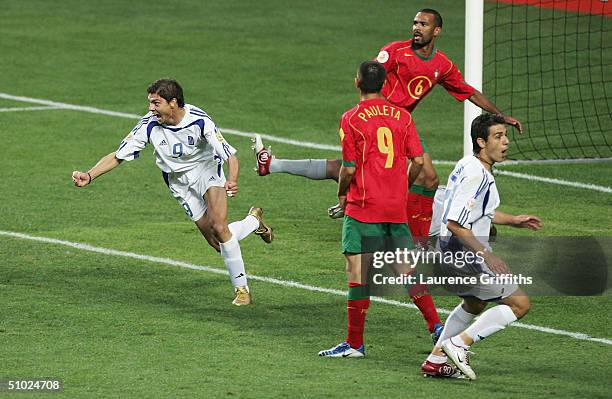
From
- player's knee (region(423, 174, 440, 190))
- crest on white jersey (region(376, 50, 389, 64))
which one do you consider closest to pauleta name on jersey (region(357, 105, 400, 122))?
player's knee (region(423, 174, 440, 190))

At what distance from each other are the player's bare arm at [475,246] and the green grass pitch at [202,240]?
2.65 ft

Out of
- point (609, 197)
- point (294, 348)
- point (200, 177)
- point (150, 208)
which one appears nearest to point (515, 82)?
point (609, 197)

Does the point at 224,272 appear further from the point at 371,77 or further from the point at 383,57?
the point at 371,77

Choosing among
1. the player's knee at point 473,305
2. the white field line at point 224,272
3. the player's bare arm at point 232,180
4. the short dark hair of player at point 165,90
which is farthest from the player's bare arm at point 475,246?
the short dark hair of player at point 165,90

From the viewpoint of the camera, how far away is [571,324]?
11.0 m

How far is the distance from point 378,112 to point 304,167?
9.34ft

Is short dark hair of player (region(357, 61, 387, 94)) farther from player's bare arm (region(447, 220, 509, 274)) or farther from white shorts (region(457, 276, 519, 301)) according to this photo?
white shorts (region(457, 276, 519, 301))

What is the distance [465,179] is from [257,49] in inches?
665

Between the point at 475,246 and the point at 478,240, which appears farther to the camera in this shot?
the point at 478,240

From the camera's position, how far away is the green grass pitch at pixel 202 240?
9531mm

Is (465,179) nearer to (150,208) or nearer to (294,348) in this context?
(294,348)

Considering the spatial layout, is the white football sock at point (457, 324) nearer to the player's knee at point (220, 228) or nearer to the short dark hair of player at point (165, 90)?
the player's knee at point (220, 228)

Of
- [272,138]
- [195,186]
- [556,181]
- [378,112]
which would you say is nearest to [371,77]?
[378,112]

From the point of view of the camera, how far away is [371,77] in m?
9.77
